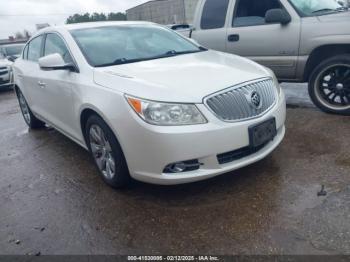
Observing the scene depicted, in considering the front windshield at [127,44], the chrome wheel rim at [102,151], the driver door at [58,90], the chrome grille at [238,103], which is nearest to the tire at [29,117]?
the driver door at [58,90]

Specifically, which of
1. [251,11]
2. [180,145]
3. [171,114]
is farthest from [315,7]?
[180,145]

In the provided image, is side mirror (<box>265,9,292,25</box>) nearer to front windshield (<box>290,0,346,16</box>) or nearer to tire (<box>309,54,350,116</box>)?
front windshield (<box>290,0,346,16</box>)

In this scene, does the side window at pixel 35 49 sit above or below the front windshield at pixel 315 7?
below

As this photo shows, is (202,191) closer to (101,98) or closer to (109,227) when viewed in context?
(109,227)

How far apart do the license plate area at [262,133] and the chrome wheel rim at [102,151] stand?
126cm

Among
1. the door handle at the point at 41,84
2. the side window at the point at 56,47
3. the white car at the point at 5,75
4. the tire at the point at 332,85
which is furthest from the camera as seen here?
the white car at the point at 5,75

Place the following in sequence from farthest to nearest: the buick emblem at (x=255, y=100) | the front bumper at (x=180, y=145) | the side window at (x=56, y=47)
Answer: the side window at (x=56, y=47) → the buick emblem at (x=255, y=100) → the front bumper at (x=180, y=145)

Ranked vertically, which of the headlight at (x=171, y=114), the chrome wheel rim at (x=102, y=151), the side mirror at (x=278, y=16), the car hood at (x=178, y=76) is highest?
the side mirror at (x=278, y=16)

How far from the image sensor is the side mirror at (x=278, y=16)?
4.60m

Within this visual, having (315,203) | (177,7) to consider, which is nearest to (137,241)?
A: (315,203)

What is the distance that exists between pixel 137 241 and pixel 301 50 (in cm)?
356

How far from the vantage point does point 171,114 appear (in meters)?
2.60

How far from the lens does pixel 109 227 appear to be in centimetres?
269

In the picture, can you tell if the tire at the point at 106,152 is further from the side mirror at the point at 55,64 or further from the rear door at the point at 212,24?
the rear door at the point at 212,24
